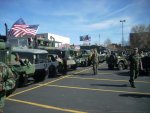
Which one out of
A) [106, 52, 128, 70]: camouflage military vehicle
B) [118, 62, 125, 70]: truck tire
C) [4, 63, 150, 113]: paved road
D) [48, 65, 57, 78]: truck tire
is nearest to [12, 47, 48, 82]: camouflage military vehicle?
[48, 65, 57, 78]: truck tire

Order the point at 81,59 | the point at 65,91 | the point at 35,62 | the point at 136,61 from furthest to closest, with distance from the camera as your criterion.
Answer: the point at 81,59
the point at 35,62
the point at 136,61
the point at 65,91

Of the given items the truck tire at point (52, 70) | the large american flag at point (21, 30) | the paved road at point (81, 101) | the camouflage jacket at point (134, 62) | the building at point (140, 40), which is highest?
the building at point (140, 40)

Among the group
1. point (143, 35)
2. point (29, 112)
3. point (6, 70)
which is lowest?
point (29, 112)

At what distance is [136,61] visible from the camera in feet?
43.9

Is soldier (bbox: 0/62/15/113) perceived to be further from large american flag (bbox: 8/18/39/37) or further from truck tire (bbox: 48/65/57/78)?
large american flag (bbox: 8/18/39/37)

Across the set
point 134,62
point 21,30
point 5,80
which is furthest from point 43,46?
point 5,80

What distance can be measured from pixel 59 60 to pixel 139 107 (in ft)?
36.1

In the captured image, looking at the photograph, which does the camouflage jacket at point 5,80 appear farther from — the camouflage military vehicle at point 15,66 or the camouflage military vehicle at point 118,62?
the camouflage military vehicle at point 118,62

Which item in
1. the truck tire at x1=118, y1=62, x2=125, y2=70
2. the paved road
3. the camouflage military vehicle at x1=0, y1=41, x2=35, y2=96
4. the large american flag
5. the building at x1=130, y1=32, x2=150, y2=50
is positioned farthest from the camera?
the building at x1=130, y1=32, x2=150, y2=50

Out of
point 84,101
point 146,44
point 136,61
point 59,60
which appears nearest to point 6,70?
point 84,101

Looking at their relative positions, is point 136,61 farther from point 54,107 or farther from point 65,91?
point 54,107

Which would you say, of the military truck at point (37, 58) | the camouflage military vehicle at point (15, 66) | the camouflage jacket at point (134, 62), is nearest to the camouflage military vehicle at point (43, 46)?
the military truck at point (37, 58)

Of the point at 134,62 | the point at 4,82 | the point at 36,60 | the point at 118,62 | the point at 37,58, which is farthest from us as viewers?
the point at 118,62

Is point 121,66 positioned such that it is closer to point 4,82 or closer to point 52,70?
point 52,70
